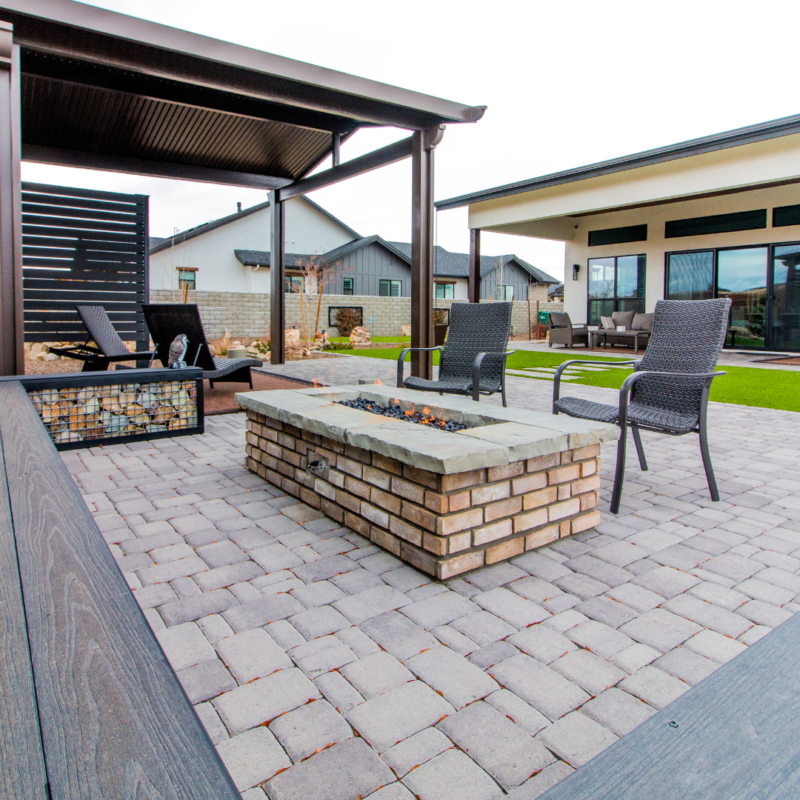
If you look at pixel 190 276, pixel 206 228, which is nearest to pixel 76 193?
pixel 206 228

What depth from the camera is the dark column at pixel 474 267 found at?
12.6 m

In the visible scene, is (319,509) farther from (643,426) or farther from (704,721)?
(704,721)

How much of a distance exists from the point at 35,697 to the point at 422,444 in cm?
156

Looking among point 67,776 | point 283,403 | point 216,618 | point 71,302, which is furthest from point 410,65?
point 67,776

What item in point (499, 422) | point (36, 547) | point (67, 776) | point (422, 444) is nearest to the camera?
point (67, 776)

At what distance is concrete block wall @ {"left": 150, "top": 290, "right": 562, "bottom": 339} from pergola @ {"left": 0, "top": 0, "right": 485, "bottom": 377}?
4796mm

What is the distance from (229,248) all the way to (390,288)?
761cm

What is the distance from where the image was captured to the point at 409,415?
3.11 meters

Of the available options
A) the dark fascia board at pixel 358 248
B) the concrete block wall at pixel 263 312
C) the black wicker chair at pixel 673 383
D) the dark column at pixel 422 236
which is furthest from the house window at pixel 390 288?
the black wicker chair at pixel 673 383

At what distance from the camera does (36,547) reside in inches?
45.3

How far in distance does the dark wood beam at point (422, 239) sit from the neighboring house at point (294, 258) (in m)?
15.7

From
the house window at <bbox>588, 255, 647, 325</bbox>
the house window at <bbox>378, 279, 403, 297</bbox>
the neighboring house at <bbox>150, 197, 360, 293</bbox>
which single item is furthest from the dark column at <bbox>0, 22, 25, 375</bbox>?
the house window at <bbox>378, 279, 403, 297</bbox>

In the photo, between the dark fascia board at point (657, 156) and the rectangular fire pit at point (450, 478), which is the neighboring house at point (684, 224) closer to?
the dark fascia board at point (657, 156)

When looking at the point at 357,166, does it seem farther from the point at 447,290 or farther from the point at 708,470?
the point at 447,290
